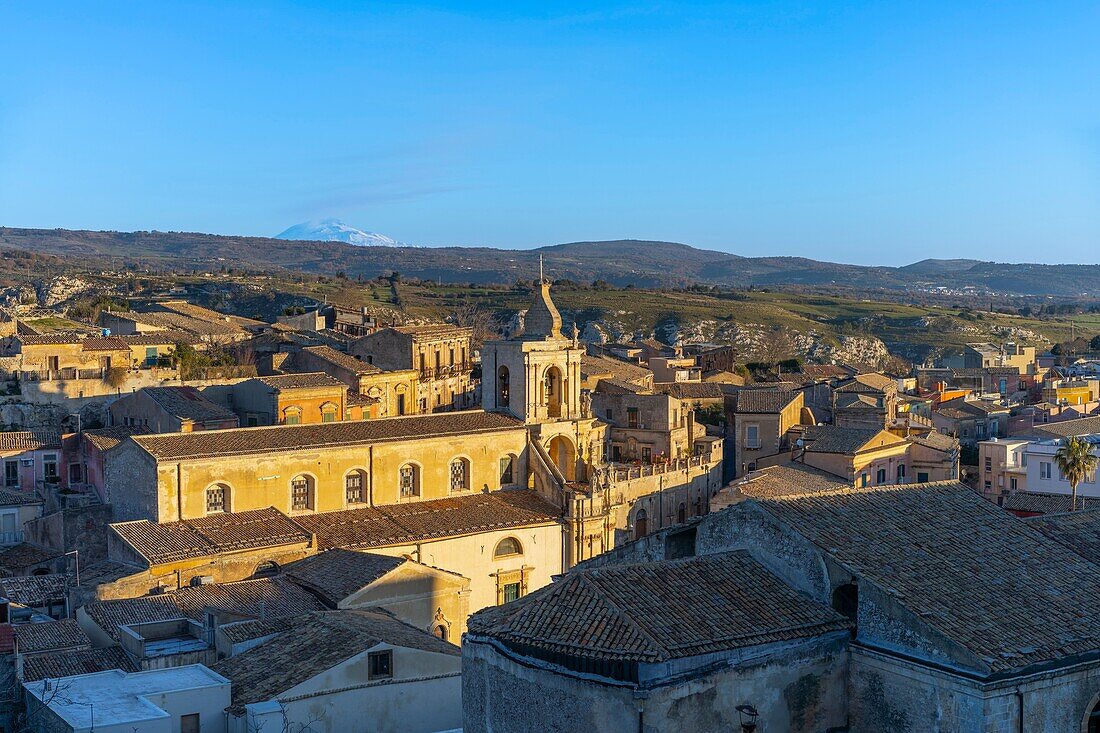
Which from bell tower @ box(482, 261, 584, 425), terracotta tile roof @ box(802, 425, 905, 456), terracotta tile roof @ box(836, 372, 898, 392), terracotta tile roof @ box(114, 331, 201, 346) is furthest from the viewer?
terracotta tile roof @ box(836, 372, 898, 392)

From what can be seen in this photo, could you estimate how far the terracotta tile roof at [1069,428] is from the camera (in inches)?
2052

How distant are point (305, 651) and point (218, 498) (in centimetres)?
1143

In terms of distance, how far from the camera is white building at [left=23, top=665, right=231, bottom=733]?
18.1m

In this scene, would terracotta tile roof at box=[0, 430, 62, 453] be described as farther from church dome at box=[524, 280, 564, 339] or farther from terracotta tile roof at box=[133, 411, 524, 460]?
church dome at box=[524, 280, 564, 339]

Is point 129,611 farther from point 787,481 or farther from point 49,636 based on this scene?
point 787,481

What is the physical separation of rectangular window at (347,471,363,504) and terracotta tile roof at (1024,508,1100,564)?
62.6 ft

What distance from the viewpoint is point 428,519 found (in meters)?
35.9

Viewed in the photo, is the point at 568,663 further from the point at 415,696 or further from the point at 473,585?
the point at 473,585

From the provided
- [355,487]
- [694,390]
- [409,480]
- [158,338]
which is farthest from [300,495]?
[694,390]

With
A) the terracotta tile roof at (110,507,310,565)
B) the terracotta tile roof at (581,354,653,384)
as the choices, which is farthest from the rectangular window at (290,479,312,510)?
the terracotta tile roof at (581,354,653,384)

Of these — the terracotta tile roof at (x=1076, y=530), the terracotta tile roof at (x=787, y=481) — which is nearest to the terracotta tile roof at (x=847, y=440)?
the terracotta tile roof at (x=787, y=481)

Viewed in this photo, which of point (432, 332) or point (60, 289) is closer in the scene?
point (432, 332)

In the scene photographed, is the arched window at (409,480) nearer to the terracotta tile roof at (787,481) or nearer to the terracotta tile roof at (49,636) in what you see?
the terracotta tile roof at (787,481)

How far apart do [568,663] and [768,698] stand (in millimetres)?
2653
